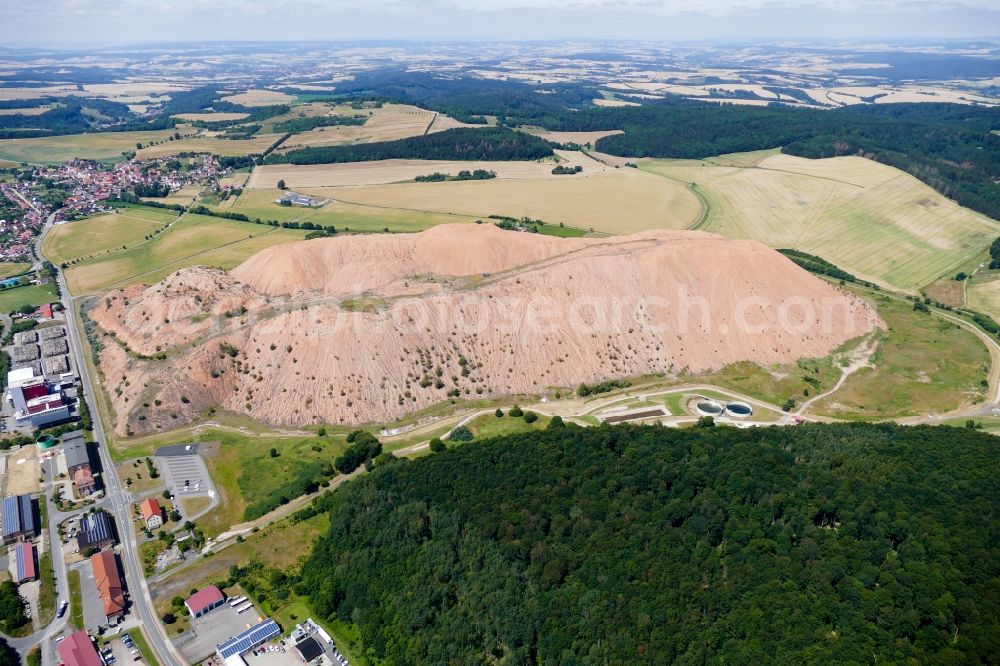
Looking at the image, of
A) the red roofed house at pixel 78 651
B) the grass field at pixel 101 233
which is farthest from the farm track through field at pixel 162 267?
the red roofed house at pixel 78 651

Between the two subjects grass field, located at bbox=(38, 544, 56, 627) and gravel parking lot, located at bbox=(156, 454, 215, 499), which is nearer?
grass field, located at bbox=(38, 544, 56, 627)

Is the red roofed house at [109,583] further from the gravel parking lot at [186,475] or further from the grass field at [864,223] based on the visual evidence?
the grass field at [864,223]

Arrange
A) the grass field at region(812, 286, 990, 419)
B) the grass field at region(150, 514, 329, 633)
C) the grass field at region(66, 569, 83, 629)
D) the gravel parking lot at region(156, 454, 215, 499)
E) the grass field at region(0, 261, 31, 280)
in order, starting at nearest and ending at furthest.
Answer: the grass field at region(66, 569, 83, 629) → the grass field at region(150, 514, 329, 633) → the gravel parking lot at region(156, 454, 215, 499) → the grass field at region(812, 286, 990, 419) → the grass field at region(0, 261, 31, 280)

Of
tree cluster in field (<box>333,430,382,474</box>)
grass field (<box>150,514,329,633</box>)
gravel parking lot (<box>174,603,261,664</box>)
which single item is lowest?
gravel parking lot (<box>174,603,261,664</box>)

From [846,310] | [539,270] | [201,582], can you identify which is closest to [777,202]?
[846,310]

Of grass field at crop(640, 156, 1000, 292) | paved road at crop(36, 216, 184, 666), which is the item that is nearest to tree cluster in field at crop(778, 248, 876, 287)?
grass field at crop(640, 156, 1000, 292)

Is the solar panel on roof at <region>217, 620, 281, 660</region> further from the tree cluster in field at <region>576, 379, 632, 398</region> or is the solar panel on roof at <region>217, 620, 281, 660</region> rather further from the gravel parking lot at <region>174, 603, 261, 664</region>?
the tree cluster in field at <region>576, 379, 632, 398</region>

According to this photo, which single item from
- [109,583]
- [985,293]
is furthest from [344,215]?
[985,293]
